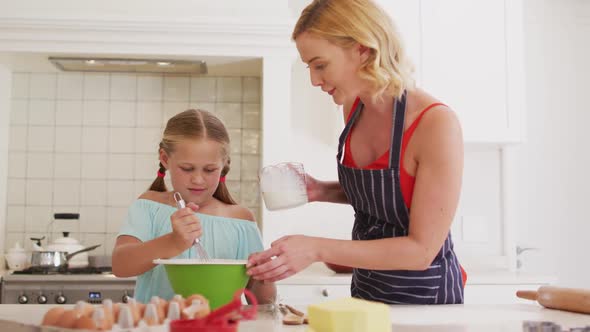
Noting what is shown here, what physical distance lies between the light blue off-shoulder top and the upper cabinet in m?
1.58

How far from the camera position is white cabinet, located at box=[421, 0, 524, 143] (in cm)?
301

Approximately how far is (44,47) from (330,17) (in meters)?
1.90

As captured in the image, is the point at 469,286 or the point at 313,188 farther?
the point at 469,286

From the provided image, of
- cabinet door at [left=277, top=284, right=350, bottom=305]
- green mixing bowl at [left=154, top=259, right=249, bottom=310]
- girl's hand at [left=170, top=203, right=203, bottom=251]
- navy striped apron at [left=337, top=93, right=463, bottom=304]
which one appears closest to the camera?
green mixing bowl at [left=154, top=259, right=249, bottom=310]

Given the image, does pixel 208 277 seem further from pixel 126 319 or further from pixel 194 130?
pixel 194 130

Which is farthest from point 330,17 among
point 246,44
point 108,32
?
point 108,32

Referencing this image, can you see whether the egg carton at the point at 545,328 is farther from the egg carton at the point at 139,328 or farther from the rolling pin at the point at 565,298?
the egg carton at the point at 139,328

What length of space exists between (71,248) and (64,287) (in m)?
0.27

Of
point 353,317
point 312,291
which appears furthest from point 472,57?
point 353,317

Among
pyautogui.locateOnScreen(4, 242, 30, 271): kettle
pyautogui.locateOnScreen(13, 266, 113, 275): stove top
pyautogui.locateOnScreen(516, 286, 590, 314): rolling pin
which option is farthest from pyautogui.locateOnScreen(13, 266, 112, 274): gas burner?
pyautogui.locateOnScreen(516, 286, 590, 314): rolling pin

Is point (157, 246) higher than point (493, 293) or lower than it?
higher

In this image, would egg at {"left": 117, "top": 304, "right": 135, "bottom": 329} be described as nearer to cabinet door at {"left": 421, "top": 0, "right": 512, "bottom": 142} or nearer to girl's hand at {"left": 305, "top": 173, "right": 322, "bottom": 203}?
girl's hand at {"left": 305, "top": 173, "right": 322, "bottom": 203}

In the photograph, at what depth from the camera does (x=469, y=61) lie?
3031mm

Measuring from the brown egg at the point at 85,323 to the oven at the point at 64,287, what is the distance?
1.90 metres
